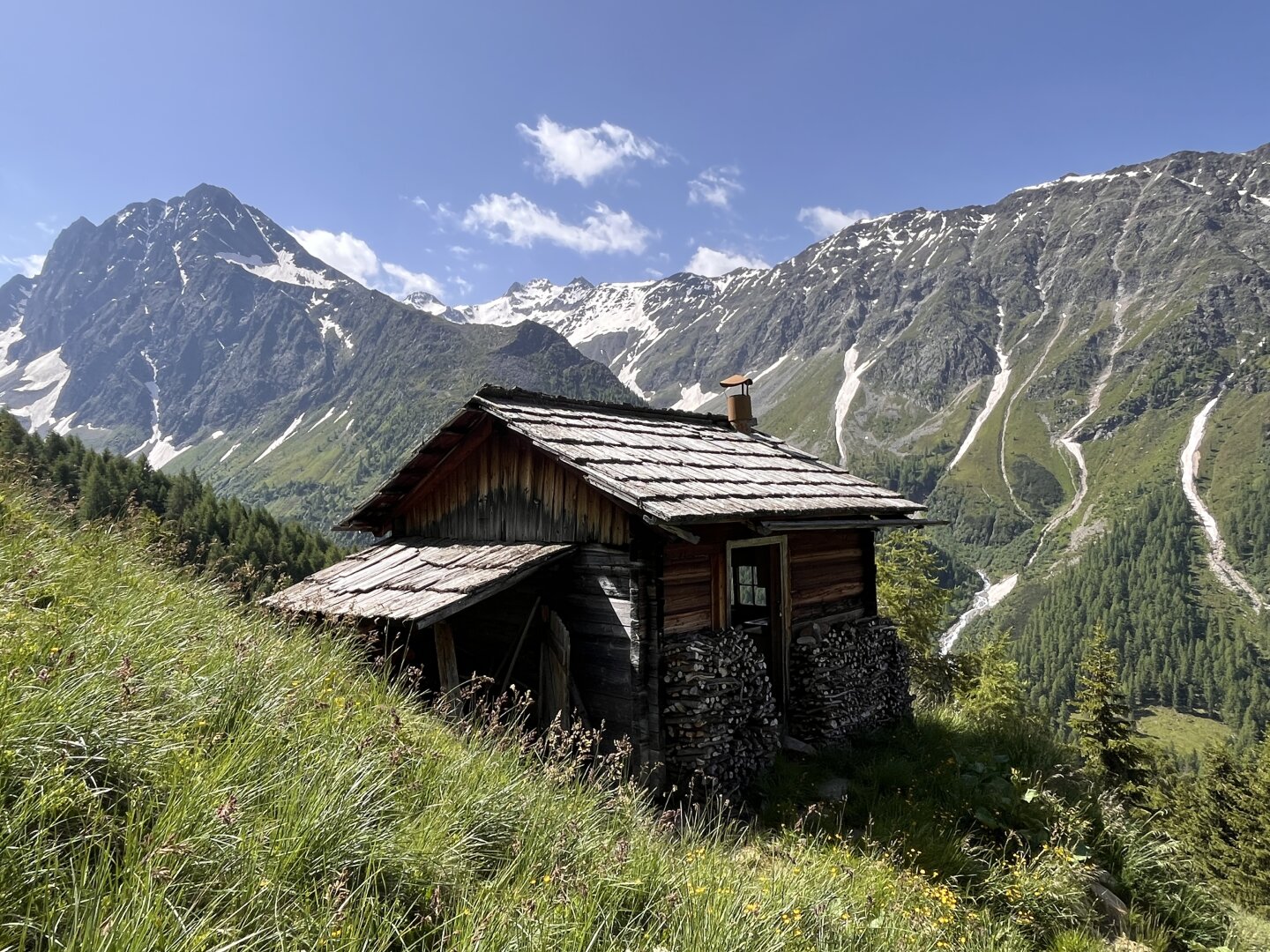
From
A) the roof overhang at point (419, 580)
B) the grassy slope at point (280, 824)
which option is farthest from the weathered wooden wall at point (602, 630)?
the grassy slope at point (280, 824)

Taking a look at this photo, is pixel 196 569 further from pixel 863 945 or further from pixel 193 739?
pixel 863 945

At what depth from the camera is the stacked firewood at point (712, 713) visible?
30.0ft

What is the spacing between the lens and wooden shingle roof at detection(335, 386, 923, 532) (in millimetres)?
9430

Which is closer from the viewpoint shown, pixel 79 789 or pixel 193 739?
pixel 79 789

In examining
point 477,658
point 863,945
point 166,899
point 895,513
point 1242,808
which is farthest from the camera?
point 1242,808

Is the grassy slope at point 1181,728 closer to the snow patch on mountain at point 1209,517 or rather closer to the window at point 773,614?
the snow patch on mountain at point 1209,517

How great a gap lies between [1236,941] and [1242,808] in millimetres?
36764

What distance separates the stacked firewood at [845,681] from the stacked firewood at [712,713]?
6.42ft

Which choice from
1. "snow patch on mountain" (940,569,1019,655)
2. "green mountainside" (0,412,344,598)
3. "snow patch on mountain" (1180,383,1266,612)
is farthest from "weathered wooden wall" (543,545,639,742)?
"snow patch on mountain" (1180,383,1266,612)

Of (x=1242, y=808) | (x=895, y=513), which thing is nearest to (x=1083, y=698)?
(x=1242, y=808)

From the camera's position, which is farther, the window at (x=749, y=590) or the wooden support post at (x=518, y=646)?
the window at (x=749, y=590)

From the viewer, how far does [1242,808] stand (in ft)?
109

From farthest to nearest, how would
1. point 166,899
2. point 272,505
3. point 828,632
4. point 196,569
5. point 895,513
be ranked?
point 272,505 → point 895,513 → point 828,632 → point 196,569 → point 166,899

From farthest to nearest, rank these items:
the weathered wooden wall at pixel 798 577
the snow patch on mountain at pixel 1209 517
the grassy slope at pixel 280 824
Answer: the snow patch on mountain at pixel 1209 517 → the weathered wooden wall at pixel 798 577 → the grassy slope at pixel 280 824
